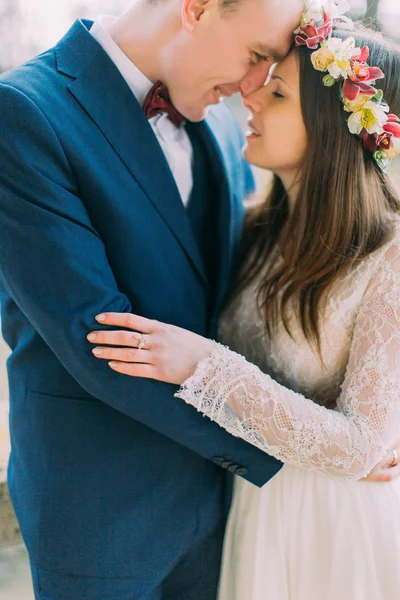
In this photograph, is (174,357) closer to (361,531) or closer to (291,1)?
(361,531)

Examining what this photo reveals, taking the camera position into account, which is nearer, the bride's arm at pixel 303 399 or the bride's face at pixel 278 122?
the bride's arm at pixel 303 399

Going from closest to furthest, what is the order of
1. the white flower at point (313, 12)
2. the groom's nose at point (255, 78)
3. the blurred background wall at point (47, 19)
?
the white flower at point (313, 12) < the groom's nose at point (255, 78) < the blurred background wall at point (47, 19)

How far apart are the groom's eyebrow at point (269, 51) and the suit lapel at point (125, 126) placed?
0.32m

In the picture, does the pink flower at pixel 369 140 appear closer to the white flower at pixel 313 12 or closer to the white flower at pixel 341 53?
the white flower at pixel 341 53

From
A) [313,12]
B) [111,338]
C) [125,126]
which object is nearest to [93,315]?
[111,338]

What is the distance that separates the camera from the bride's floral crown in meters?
1.49

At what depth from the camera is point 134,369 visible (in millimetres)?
1335

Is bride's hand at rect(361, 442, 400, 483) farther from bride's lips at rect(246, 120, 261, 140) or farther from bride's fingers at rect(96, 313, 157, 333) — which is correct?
bride's lips at rect(246, 120, 261, 140)

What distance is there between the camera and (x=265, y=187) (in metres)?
1.91

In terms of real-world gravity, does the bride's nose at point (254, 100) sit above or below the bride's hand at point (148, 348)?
above

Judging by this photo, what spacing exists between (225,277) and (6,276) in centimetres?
54

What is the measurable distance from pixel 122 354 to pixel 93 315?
0.31 feet

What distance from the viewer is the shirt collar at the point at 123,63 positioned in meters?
1.53

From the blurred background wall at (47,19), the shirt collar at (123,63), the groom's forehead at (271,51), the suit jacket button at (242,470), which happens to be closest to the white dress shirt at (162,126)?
the shirt collar at (123,63)
